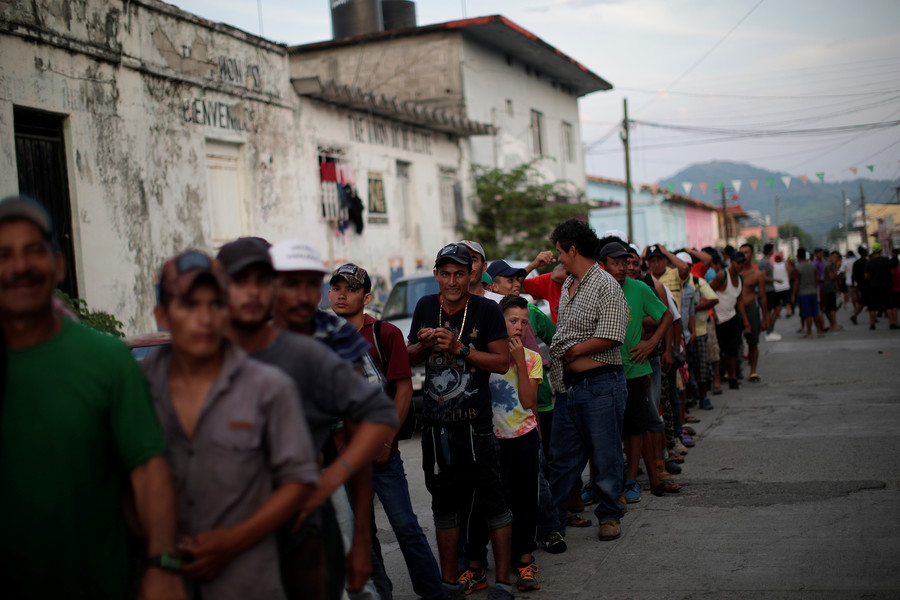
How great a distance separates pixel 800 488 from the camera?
23.4 feet

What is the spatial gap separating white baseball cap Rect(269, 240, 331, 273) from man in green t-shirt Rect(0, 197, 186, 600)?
0.68 m

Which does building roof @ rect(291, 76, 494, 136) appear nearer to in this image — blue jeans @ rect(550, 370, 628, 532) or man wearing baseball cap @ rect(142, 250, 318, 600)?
blue jeans @ rect(550, 370, 628, 532)

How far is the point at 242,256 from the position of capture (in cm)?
278

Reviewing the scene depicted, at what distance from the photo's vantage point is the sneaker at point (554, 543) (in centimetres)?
601

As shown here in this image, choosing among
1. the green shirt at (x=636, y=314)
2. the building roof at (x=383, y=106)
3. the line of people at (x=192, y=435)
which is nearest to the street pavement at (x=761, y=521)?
the green shirt at (x=636, y=314)

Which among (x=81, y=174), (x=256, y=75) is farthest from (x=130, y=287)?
(x=256, y=75)

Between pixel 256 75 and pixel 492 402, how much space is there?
11.1 m

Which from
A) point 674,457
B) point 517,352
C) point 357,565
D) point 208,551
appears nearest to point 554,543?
point 517,352

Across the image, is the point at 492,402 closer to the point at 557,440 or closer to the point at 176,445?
the point at 557,440

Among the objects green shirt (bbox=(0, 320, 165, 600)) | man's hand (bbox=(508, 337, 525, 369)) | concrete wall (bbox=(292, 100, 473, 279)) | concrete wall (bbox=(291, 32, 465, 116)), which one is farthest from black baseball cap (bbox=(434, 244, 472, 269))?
concrete wall (bbox=(291, 32, 465, 116))

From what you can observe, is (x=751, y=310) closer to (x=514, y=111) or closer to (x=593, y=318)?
(x=593, y=318)

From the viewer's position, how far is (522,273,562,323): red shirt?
7540mm

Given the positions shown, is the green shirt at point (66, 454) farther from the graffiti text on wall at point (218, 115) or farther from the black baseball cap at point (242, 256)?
the graffiti text on wall at point (218, 115)

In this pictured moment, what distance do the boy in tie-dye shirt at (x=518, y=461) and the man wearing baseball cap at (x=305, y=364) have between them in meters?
2.26
